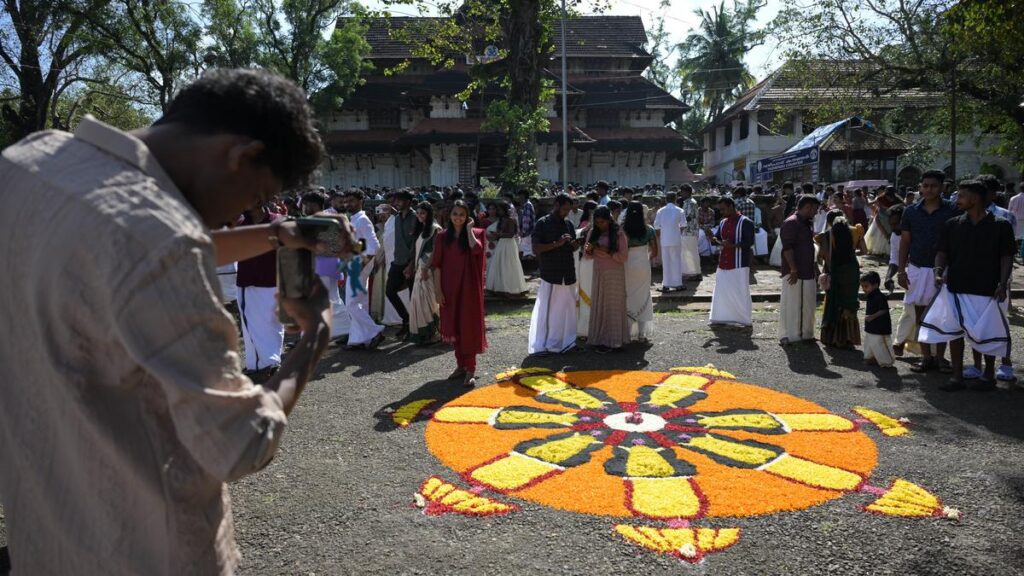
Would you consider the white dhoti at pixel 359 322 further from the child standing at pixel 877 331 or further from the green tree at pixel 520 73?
the green tree at pixel 520 73

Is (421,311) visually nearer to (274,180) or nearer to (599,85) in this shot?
(274,180)

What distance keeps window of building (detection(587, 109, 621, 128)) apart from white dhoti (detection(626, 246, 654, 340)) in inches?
1003

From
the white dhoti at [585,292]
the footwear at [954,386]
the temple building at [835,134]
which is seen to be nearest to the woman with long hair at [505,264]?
the white dhoti at [585,292]

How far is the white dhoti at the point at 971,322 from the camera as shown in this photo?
18.7 ft

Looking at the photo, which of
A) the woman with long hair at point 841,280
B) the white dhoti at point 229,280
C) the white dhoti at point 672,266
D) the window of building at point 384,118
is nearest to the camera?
the woman with long hair at point 841,280

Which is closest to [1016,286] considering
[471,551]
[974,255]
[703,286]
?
[703,286]

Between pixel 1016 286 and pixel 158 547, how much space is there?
43.1ft

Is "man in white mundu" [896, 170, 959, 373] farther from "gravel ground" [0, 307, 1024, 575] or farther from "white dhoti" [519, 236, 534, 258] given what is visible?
"white dhoti" [519, 236, 534, 258]

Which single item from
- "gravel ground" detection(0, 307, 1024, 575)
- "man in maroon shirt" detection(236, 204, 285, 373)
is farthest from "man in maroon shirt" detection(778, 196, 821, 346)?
"man in maroon shirt" detection(236, 204, 285, 373)

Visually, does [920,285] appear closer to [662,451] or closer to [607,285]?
[607,285]

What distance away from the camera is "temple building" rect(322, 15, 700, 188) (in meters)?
30.3

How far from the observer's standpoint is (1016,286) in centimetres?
1103

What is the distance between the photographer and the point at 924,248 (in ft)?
22.2

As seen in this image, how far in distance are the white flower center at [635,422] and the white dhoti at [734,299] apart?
13.0 ft
